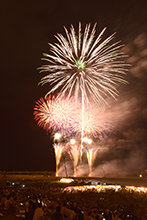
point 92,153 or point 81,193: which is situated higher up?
point 92,153

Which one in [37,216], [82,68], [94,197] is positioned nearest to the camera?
[37,216]

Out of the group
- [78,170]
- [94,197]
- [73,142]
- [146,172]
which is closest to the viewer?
[94,197]

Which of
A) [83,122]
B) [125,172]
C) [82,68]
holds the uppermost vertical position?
[82,68]

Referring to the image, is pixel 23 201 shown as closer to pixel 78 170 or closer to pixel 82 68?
pixel 82 68

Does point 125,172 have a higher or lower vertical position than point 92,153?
lower

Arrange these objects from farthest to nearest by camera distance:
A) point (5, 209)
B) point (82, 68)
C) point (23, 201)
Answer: point (82, 68) < point (23, 201) < point (5, 209)

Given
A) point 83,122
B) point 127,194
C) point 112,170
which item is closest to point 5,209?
point 127,194

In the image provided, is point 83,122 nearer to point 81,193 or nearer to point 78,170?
point 81,193

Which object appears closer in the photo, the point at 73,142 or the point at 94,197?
the point at 94,197

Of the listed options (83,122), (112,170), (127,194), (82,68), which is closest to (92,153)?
(83,122)
